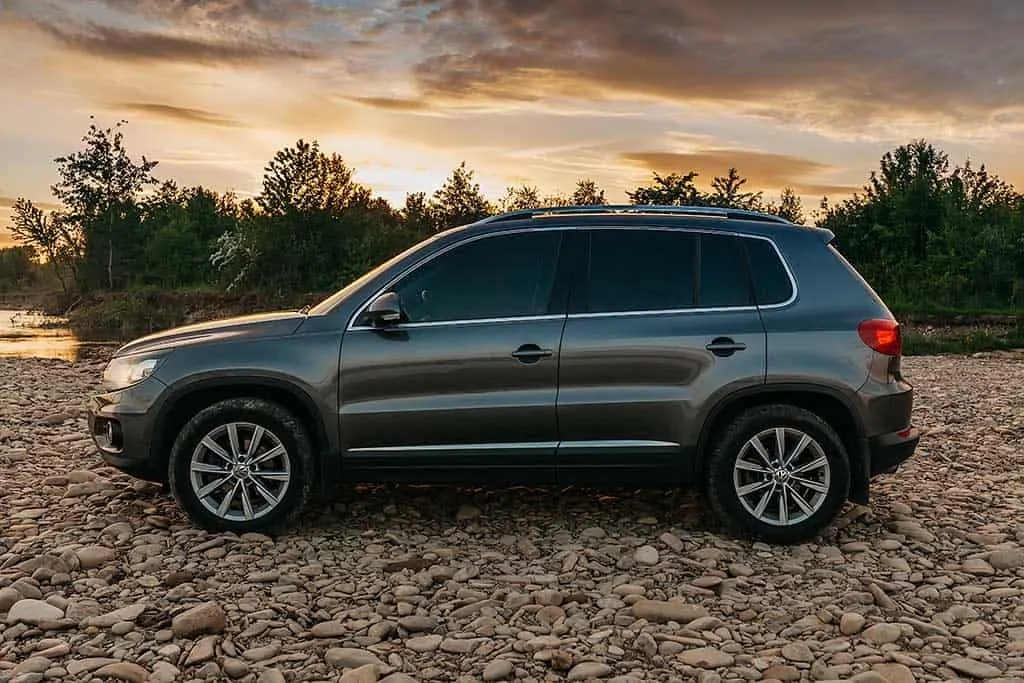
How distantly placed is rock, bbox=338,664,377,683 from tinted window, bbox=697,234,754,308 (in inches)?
115

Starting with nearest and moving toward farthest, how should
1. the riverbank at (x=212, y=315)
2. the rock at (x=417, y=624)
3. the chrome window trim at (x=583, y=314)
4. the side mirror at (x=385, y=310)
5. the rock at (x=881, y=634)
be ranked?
the rock at (x=881, y=634) → the rock at (x=417, y=624) → the side mirror at (x=385, y=310) → the chrome window trim at (x=583, y=314) → the riverbank at (x=212, y=315)

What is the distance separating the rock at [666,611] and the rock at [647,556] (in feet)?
1.97

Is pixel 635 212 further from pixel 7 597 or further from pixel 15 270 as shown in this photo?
pixel 15 270

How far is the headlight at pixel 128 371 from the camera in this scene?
5371 mm

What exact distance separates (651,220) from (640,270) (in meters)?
0.36

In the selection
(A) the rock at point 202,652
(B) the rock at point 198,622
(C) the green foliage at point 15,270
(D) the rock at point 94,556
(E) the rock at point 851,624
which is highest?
(C) the green foliage at point 15,270

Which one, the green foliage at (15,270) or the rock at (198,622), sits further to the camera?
the green foliage at (15,270)

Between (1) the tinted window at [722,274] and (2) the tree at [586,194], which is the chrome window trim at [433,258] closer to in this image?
(1) the tinted window at [722,274]

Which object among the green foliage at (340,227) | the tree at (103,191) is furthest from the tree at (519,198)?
the tree at (103,191)

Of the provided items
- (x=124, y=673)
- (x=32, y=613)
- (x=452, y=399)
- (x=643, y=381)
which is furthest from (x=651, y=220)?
(x=32, y=613)

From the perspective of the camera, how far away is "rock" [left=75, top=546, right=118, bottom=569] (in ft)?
16.0

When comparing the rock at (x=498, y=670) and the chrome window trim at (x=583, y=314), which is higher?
the chrome window trim at (x=583, y=314)

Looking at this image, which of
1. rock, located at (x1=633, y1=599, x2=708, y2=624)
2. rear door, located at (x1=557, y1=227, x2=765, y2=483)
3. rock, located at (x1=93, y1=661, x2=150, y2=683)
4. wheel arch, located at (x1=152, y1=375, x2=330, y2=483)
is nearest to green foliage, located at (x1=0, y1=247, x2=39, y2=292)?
wheel arch, located at (x1=152, y1=375, x2=330, y2=483)

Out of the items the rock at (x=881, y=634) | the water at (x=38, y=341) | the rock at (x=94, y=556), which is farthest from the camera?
the water at (x=38, y=341)
